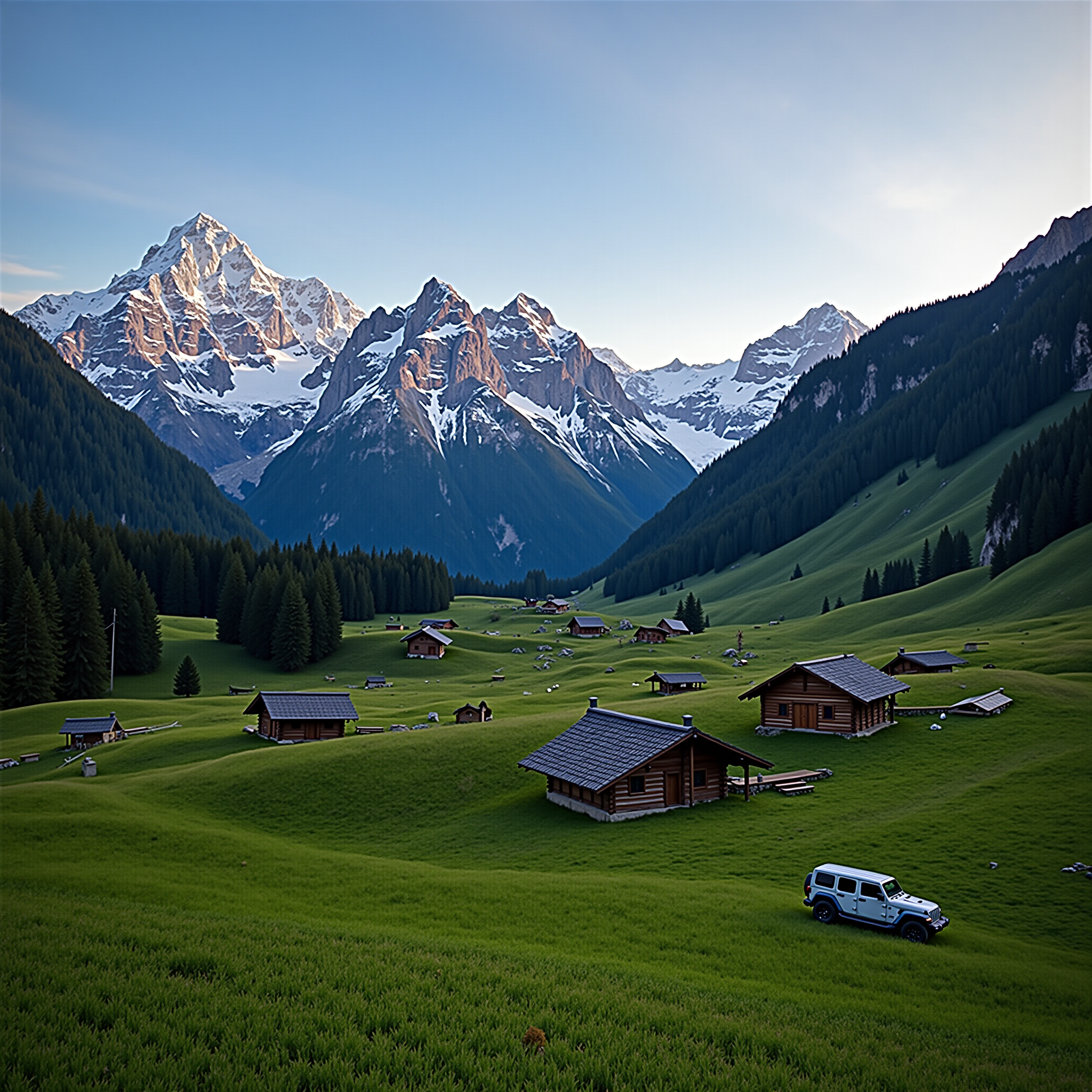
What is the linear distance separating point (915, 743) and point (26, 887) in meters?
52.0

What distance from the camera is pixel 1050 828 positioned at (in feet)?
120

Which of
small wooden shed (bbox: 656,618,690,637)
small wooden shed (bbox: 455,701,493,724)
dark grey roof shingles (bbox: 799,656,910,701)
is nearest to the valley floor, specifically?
dark grey roof shingles (bbox: 799,656,910,701)

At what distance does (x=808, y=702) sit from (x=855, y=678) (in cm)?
409

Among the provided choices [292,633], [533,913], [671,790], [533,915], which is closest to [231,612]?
[292,633]

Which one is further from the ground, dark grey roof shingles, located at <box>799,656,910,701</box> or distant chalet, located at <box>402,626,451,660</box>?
dark grey roof shingles, located at <box>799,656,910,701</box>

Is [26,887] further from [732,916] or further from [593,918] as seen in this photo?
[732,916]

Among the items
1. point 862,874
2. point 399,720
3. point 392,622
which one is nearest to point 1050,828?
point 862,874

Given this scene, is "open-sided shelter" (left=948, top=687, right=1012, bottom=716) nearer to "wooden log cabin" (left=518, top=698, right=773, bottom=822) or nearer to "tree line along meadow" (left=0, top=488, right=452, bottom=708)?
"wooden log cabin" (left=518, top=698, right=773, bottom=822)

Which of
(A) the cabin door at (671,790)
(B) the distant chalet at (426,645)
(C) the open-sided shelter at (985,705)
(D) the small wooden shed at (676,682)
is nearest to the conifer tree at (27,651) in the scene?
(B) the distant chalet at (426,645)

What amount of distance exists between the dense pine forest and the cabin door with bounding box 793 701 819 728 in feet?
301

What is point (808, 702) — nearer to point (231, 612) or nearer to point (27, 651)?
point (27, 651)

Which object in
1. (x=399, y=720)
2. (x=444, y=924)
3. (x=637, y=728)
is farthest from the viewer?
(x=399, y=720)

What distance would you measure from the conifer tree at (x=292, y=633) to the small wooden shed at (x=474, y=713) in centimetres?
6151

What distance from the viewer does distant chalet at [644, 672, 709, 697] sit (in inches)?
3314
